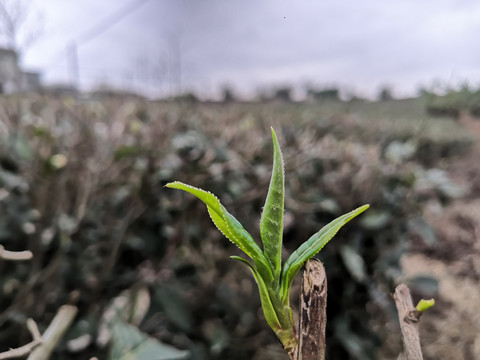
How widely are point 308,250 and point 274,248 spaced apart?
0.02 meters

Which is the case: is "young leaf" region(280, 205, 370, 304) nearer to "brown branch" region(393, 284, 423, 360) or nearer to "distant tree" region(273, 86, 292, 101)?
"brown branch" region(393, 284, 423, 360)

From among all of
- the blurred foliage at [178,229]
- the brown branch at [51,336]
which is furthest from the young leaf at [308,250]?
the blurred foliage at [178,229]

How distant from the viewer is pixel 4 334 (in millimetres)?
1340

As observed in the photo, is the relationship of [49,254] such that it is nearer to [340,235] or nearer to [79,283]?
[79,283]

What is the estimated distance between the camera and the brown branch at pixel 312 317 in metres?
0.21

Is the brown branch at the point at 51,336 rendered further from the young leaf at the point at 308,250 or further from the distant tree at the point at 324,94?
the distant tree at the point at 324,94

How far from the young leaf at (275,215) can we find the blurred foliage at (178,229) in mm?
1095

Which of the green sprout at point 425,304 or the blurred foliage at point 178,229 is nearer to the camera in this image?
the green sprout at point 425,304

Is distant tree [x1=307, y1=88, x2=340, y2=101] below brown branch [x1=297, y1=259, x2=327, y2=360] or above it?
above

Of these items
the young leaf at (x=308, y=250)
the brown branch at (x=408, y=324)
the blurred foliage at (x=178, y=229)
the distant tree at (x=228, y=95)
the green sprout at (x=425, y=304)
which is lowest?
the blurred foliage at (x=178, y=229)

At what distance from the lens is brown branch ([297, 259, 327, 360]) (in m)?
0.21

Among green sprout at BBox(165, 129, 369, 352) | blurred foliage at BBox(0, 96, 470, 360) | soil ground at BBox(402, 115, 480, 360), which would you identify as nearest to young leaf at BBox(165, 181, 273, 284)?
green sprout at BBox(165, 129, 369, 352)

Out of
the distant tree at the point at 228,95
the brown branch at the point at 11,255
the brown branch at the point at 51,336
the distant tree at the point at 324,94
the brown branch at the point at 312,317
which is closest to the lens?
the brown branch at the point at 312,317

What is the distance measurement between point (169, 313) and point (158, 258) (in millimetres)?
358
